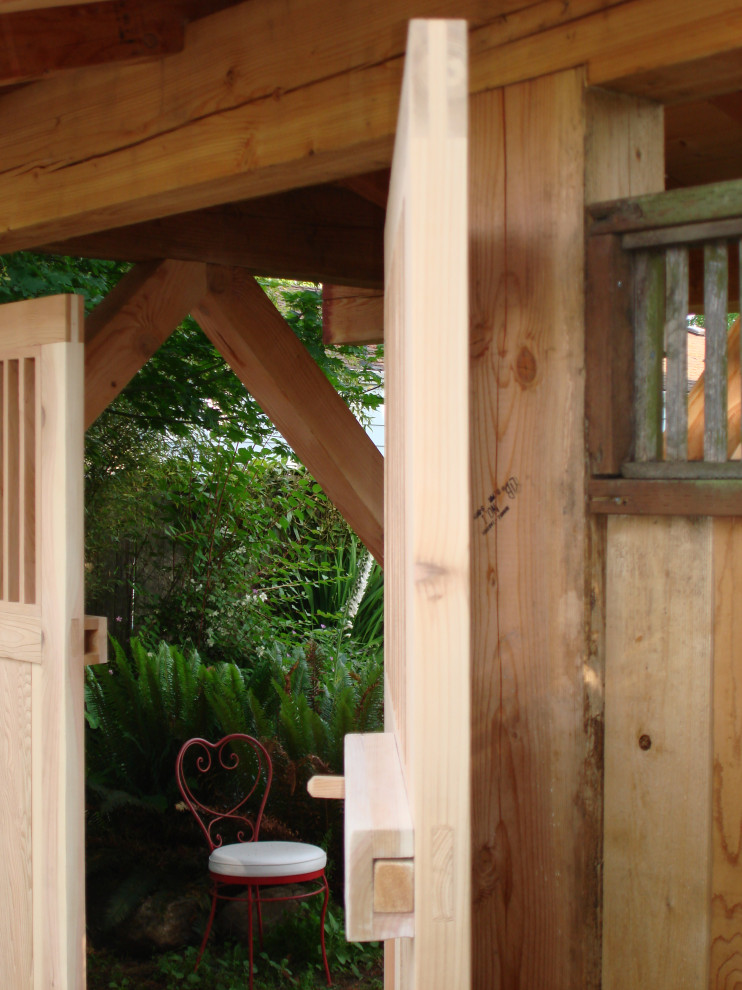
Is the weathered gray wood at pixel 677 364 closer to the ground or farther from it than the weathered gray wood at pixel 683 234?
closer to the ground

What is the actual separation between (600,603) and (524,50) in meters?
0.74

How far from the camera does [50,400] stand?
6.94 feet

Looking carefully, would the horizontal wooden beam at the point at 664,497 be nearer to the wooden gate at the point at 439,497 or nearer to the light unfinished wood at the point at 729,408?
the light unfinished wood at the point at 729,408

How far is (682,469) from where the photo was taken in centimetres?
118

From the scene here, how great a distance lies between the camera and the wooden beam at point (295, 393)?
2.70m

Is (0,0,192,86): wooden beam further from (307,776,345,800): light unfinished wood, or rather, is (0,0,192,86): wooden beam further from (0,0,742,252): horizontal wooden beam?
(307,776,345,800): light unfinished wood

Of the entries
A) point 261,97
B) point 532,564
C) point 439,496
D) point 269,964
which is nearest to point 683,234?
point 532,564


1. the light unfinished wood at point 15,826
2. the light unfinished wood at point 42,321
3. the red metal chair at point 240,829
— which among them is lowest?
the red metal chair at point 240,829

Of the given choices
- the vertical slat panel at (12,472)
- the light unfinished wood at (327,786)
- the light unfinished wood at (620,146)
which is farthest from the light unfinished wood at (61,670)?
the light unfinished wood at (620,146)

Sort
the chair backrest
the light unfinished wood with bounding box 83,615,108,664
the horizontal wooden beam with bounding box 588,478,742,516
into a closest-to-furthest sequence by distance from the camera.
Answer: the horizontal wooden beam with bounding box 588,478,742,516, the light unfinished wood with bounding box 83,615,108,664, the chair backrest

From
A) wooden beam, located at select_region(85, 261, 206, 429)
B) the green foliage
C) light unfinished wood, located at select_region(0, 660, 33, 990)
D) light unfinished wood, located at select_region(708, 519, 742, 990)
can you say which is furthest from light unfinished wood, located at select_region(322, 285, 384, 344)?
light unfinished wood, located at select_region(708, 519, 742, 990)

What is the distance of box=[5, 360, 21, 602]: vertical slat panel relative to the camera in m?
2.31

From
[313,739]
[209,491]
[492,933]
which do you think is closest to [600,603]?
[492,933]

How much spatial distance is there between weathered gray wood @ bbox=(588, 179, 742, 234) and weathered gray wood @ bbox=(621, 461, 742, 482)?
30 cm
